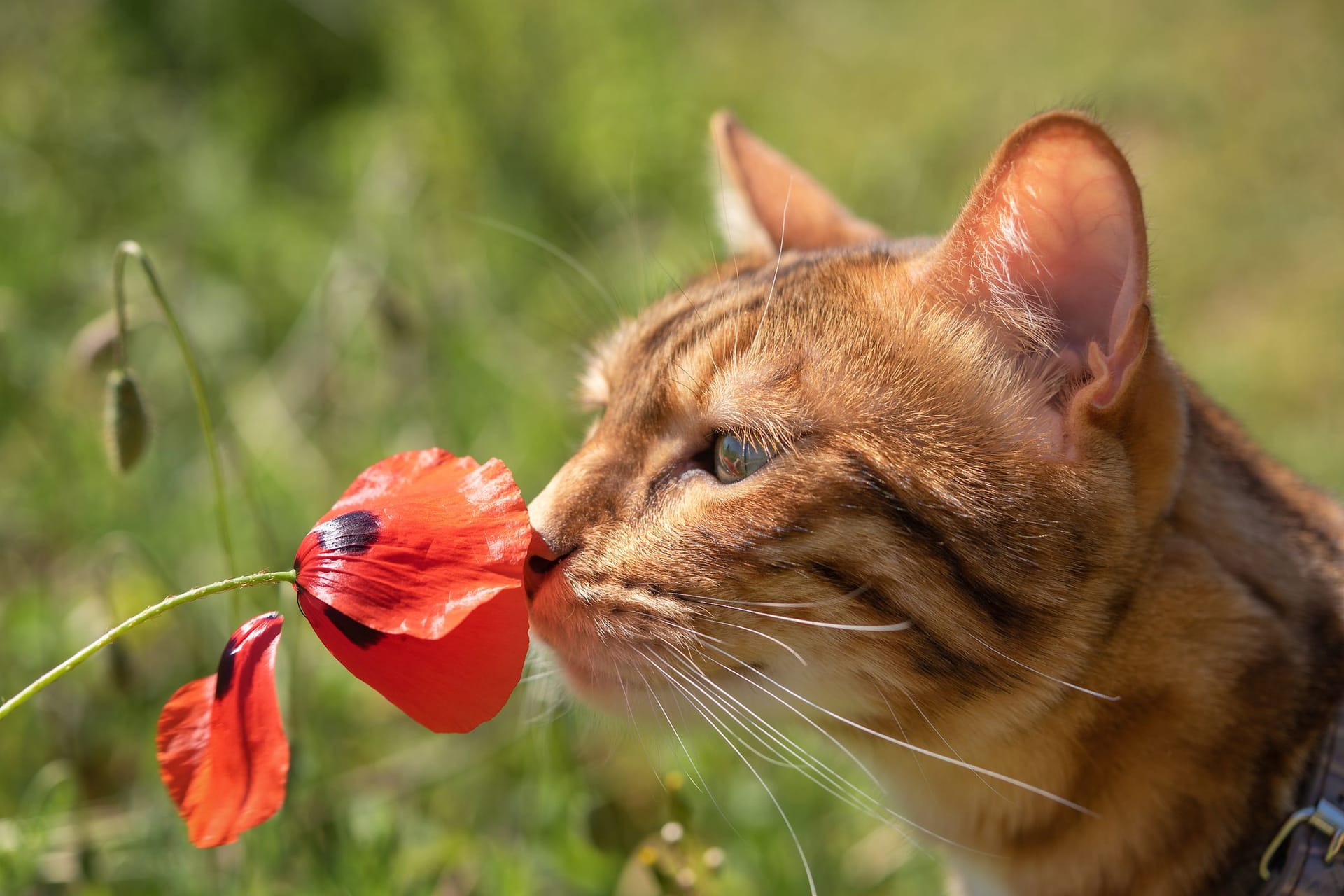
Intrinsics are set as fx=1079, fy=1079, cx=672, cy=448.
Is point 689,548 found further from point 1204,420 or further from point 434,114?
point 434,114

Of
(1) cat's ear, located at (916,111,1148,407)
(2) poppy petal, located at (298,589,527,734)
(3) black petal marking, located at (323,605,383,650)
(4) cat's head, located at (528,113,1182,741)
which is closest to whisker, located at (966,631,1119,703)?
(4) cat's head, located at (528,113,1182,741)

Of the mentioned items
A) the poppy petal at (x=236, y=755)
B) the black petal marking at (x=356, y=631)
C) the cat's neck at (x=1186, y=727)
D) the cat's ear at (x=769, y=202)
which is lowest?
the cat's neck at (x=1186, y=727)

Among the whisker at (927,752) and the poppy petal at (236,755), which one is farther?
the whisker at (927,752)

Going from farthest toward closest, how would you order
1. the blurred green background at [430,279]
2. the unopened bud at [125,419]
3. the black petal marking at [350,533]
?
the blurred green background at [430,279] < the unopened bud at [125,419] < the black petal marking at [350,533]

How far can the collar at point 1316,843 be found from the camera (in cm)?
149

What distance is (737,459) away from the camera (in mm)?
1637

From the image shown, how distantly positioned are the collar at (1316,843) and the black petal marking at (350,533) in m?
1.33

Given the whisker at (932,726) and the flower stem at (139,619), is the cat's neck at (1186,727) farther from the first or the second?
the flower stem at (139,619)

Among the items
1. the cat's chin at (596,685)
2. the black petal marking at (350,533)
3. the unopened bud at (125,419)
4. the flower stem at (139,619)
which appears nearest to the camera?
the flower stem at (139,619)

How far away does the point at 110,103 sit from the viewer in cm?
437

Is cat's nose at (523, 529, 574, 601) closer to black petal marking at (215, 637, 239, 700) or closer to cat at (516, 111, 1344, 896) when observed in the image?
cat at (516, 111, 1344, 896)

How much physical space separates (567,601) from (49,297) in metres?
2.89

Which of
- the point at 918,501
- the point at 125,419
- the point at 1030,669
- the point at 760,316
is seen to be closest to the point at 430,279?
the point at 125,419

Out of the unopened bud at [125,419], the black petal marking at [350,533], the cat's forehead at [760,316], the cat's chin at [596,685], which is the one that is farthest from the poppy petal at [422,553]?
the unopened bud at [125,419]
